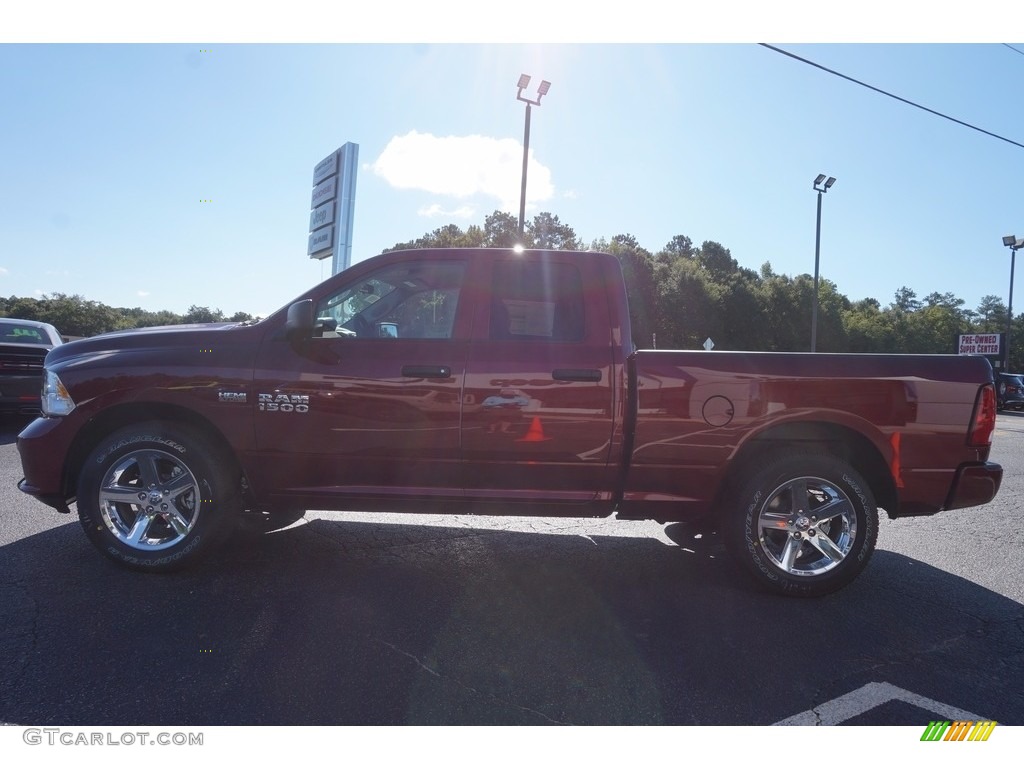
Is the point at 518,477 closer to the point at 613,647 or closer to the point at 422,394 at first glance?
the point at 422,394

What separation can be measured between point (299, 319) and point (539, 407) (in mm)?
1435

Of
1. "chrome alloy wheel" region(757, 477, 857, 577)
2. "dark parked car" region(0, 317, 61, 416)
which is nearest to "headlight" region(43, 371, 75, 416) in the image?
"chrome alloy wheel" region(757, 477, 857, 577)

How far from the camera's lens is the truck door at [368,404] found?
13.3ft

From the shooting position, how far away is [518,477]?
13.4 ft

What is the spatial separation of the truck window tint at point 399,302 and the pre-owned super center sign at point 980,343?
48.2 metres

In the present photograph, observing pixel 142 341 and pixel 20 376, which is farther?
pixel 20 376

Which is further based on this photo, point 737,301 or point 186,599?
point 737,301

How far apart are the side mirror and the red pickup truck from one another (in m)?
0.01

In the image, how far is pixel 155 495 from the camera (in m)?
4.16

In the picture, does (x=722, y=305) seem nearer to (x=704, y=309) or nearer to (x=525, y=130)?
(x=704, y=309)

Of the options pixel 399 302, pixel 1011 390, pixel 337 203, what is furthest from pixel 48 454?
pixel 1011 390

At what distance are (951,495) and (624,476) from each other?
1.88m

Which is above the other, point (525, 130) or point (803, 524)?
point (525, 130)

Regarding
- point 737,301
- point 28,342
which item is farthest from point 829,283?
point 28,342
